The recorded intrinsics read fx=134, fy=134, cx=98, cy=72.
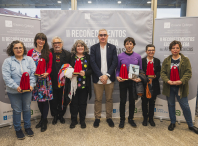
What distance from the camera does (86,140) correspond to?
7.11 ft

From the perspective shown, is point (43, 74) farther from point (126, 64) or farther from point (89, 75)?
point (126, 64)

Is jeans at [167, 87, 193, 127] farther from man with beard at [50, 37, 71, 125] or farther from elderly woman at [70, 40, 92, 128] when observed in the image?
man with beard at [50, 37, 71, 125]

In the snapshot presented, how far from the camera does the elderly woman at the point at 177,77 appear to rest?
2.32 metres

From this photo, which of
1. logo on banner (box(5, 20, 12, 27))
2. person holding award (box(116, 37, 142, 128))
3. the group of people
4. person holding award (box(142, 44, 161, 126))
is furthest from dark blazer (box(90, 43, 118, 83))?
logo on banner (box(5, 20, 12, 27))

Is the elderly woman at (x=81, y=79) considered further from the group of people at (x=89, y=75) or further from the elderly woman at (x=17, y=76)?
the elderly woman at (x=17, y=76)

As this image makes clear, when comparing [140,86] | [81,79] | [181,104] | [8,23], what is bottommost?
[181,104]

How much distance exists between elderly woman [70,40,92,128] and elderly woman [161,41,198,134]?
139 centimetres

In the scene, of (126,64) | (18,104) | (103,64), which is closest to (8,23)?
(18,104)

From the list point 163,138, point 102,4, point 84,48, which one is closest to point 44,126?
point 84,48

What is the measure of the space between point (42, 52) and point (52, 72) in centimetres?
41

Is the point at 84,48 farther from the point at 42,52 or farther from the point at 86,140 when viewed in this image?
the point at 86,140

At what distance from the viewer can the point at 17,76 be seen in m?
2.05

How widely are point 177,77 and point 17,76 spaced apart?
2.64 metres

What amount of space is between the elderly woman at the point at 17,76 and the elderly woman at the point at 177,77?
7.63 feet
